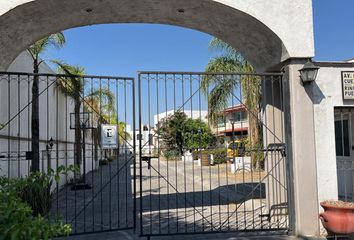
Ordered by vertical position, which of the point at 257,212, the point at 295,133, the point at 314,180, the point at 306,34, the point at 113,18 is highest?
the point at 113,18

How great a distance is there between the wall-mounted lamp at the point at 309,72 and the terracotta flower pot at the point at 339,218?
223 centimetres

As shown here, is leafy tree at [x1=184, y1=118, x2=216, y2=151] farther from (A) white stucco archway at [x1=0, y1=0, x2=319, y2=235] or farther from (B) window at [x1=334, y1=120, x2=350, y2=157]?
(B) window at [x1=334, y1=120, x2=350, y2=157]

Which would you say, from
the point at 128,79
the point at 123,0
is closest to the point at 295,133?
the point at 128,79

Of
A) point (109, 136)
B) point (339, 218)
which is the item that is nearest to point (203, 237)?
point (339, 218)

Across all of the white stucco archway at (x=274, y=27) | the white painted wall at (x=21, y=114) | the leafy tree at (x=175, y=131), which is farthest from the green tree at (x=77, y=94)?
the white stucco archway at (x=274, y=27)

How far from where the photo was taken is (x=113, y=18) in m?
7.97

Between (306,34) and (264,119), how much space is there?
226 centimetres

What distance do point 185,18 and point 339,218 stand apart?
459 cm

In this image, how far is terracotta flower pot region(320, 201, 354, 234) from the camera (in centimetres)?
656

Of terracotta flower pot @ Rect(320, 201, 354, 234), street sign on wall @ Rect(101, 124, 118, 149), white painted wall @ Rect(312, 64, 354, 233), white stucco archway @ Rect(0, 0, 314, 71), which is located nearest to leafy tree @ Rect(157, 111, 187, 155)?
street sign on wall @ Rect(101, 124, 118, 149)

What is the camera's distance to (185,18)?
7867mm

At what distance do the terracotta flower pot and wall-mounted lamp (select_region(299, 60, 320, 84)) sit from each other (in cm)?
223

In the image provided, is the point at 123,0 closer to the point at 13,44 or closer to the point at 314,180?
the point at 13,44

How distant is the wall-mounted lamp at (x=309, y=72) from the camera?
709 cm
